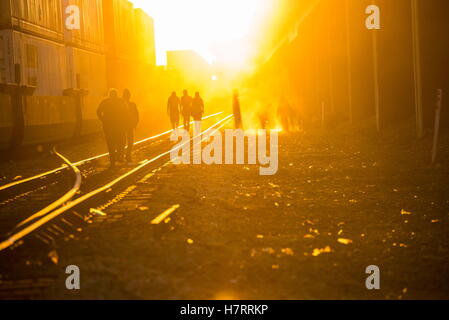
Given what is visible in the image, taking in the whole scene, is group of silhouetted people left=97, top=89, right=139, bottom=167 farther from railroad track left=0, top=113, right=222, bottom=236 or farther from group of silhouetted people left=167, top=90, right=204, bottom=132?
group of silhouetted people left=167, top=90, right=204, bottom=132

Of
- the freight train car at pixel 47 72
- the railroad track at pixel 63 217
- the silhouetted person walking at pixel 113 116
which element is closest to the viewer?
the railroad track at pixel 63 217

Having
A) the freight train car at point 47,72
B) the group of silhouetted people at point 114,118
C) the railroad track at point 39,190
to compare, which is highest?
the freight train car at point 47,72

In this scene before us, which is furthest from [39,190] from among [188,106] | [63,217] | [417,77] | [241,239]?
[188,106]

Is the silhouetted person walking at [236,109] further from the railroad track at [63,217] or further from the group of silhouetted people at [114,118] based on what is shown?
the railroad track at [63,217]

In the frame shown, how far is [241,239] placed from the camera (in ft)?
20.2

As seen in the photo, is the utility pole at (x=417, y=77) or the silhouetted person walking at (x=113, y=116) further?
the utility pole at (x=417, y=77)

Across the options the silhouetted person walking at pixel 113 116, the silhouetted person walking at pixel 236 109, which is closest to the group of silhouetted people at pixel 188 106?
the silhouetted person walking at pixel 236 109

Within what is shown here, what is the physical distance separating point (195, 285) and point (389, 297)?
4.64 ft

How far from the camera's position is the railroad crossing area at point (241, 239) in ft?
14.7

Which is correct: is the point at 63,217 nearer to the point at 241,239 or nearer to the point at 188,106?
the point at 241,239

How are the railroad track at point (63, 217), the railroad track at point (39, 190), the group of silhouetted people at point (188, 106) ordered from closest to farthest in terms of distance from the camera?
the railroad track at point (63, 217)
the railroad track at point (39, 190)
the group of silhouetted people at point (188, 106)

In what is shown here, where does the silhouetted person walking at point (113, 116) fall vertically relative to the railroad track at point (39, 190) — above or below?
above

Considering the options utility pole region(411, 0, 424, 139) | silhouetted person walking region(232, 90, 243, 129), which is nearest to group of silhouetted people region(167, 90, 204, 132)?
silhouetted person walking region(232, 90, 243, 129)
